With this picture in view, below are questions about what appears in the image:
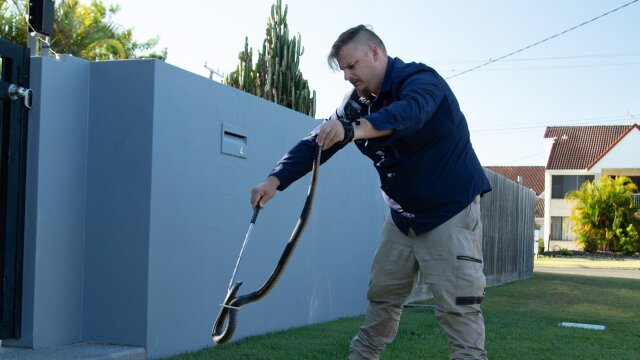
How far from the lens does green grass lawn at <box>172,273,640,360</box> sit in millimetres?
5203

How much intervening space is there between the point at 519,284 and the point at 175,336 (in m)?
9.50

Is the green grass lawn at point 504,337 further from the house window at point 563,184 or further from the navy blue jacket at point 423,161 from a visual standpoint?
the house window at point 563,184

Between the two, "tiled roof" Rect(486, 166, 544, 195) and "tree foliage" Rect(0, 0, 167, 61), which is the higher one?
"tree foliage" Rect(0, 0, 167, 61)

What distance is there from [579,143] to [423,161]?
46.0 metres

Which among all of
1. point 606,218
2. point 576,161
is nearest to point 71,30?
point 606,218

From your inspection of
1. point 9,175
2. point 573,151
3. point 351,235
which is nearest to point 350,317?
point 351,235

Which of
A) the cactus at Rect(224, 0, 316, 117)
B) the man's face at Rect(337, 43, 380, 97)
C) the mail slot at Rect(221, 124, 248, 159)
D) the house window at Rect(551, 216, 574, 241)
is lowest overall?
the house window at Rect(551, 216, 574, 241)

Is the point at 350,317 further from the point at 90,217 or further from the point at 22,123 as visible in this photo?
the point at 22,123

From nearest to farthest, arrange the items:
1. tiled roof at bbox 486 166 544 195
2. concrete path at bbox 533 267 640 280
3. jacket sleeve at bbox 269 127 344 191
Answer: jacket sleeve at bbox 269 127 344 191 → concrete path at bbox 533 267 640 280 → tiled roof at bbox 486 166 544 195

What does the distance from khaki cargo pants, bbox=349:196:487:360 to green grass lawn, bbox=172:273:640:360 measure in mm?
1119

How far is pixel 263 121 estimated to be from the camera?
6.00 meters

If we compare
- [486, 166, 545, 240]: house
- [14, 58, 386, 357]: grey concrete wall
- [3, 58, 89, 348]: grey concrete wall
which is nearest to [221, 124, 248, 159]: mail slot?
[14, 58, 386, 357]: grey concrete wall

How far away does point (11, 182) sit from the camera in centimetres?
424

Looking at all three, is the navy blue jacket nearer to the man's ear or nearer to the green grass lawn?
the man's ear
